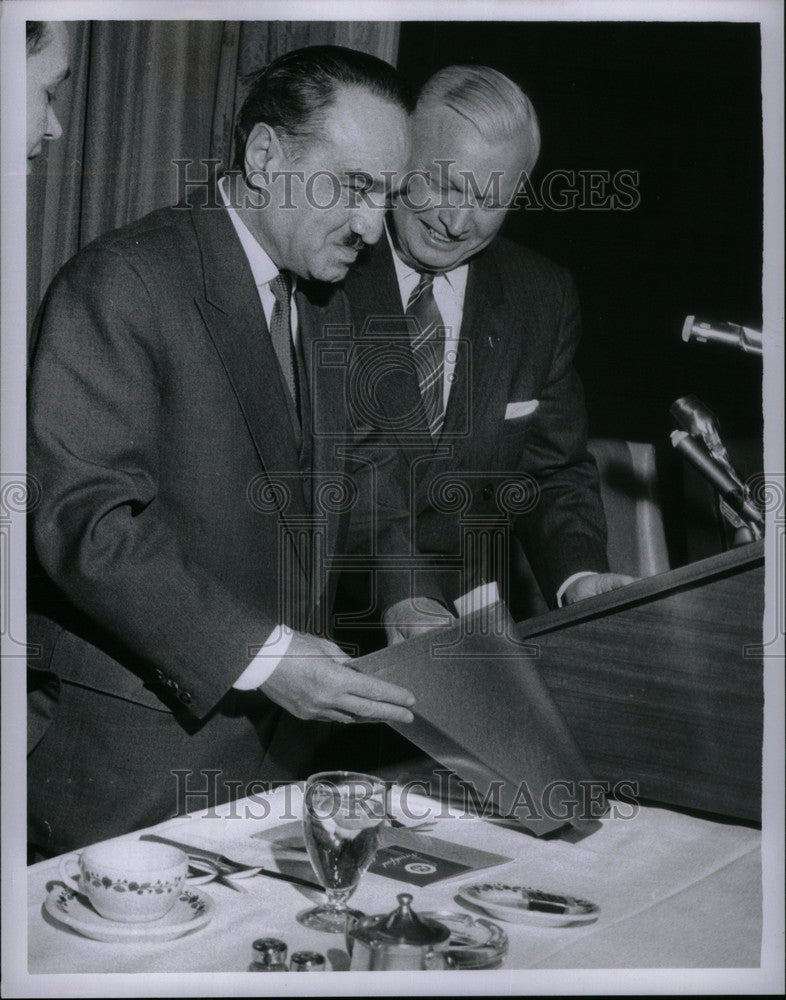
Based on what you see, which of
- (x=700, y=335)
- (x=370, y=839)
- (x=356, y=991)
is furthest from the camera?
(x=700, y=335)

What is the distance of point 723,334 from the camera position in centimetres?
168

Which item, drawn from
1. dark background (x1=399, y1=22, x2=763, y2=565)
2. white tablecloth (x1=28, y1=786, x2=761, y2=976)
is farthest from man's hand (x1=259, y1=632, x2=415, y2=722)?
dark background (x1=399, y1=22, x2=763, y2=565)

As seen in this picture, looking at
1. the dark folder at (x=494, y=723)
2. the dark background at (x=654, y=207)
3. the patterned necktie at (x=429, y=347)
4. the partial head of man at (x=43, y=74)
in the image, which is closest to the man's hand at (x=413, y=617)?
the dark folder at (x=494, y=723)

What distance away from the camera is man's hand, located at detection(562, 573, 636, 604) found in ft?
5.44

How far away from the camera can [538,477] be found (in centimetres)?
168

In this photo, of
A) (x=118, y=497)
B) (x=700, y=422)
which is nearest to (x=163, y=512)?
(x=118, y=497)

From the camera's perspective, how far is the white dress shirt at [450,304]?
5.45 feet

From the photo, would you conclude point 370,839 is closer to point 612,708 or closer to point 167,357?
point 612,708

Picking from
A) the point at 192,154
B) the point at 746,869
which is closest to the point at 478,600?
the point at 746,869

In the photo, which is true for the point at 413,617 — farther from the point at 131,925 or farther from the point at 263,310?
the point at 131,925

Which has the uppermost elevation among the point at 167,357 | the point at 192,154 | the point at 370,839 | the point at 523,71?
the point at 523,71

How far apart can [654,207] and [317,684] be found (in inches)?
32.9

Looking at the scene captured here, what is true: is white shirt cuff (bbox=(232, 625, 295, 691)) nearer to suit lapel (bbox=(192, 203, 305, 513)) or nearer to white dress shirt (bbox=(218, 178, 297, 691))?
white dress shirt (bbox=(218, 178, 297, 691))

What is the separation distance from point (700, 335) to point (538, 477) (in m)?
0.31
